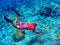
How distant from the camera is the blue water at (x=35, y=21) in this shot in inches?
55.4

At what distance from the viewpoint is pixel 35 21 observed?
4.94ft

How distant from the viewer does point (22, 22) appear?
4.92 ft

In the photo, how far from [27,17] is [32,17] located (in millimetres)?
53

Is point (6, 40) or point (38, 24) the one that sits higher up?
point (38, 24)

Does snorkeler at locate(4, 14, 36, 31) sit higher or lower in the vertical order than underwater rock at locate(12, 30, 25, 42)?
higher

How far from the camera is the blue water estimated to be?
141cm

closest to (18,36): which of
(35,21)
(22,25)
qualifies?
(22,25)

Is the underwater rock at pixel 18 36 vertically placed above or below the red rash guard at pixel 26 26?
below

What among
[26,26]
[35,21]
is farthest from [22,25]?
[35,21]

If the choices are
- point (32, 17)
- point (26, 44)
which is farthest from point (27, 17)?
point (26, 44)

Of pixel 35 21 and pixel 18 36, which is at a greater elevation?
pixel 35 21

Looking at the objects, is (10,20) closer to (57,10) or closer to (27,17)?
(27,17)

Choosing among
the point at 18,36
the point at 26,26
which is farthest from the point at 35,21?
the point at 18,36

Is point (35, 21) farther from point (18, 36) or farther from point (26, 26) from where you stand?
point (18, 36)
